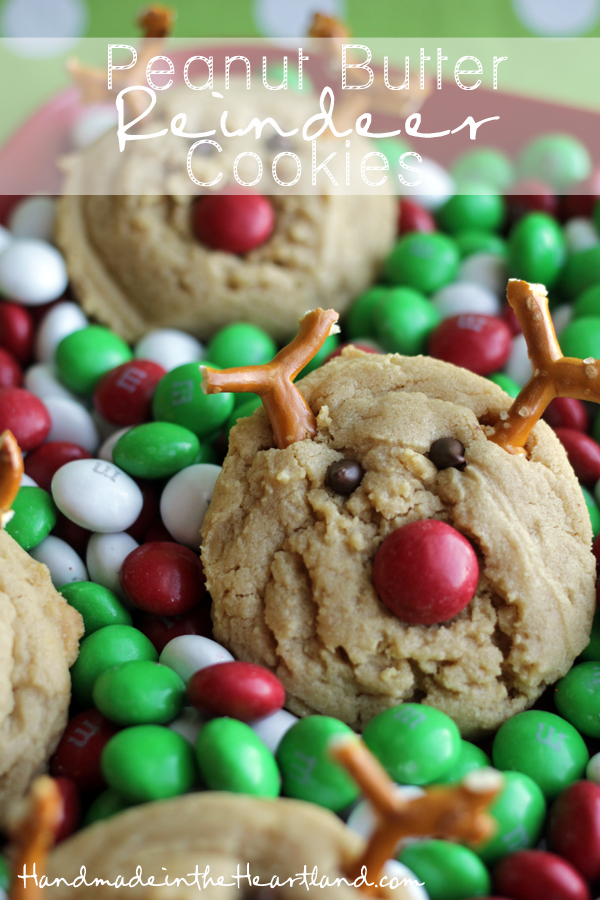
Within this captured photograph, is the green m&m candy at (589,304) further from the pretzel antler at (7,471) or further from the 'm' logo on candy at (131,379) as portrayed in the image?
the pretzel antler at (7,471)

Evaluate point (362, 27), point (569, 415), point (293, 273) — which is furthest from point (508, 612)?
point (362, 27)

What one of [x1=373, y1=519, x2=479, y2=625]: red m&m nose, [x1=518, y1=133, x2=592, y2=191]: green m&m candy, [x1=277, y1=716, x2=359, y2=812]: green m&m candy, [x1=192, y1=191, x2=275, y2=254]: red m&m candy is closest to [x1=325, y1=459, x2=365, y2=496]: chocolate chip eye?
[x1=373, y1=519, x2=479, y2=625]: red m&m nose

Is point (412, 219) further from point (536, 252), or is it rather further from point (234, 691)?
point (234, 691)

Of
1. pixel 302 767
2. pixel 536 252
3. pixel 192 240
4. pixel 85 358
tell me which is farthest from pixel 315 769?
pixel 536 252

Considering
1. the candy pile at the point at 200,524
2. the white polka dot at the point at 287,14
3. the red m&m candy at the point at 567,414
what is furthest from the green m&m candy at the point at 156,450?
the white polka dot at the point at 287,14

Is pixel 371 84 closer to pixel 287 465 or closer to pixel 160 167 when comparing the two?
pixel 160 167

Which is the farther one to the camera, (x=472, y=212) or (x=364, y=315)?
(x=472, y=212)

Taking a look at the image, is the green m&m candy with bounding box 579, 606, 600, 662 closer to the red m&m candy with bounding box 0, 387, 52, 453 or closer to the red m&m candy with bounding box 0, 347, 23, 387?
the red m&m candy with bounding box 0, 387, 52, 453
